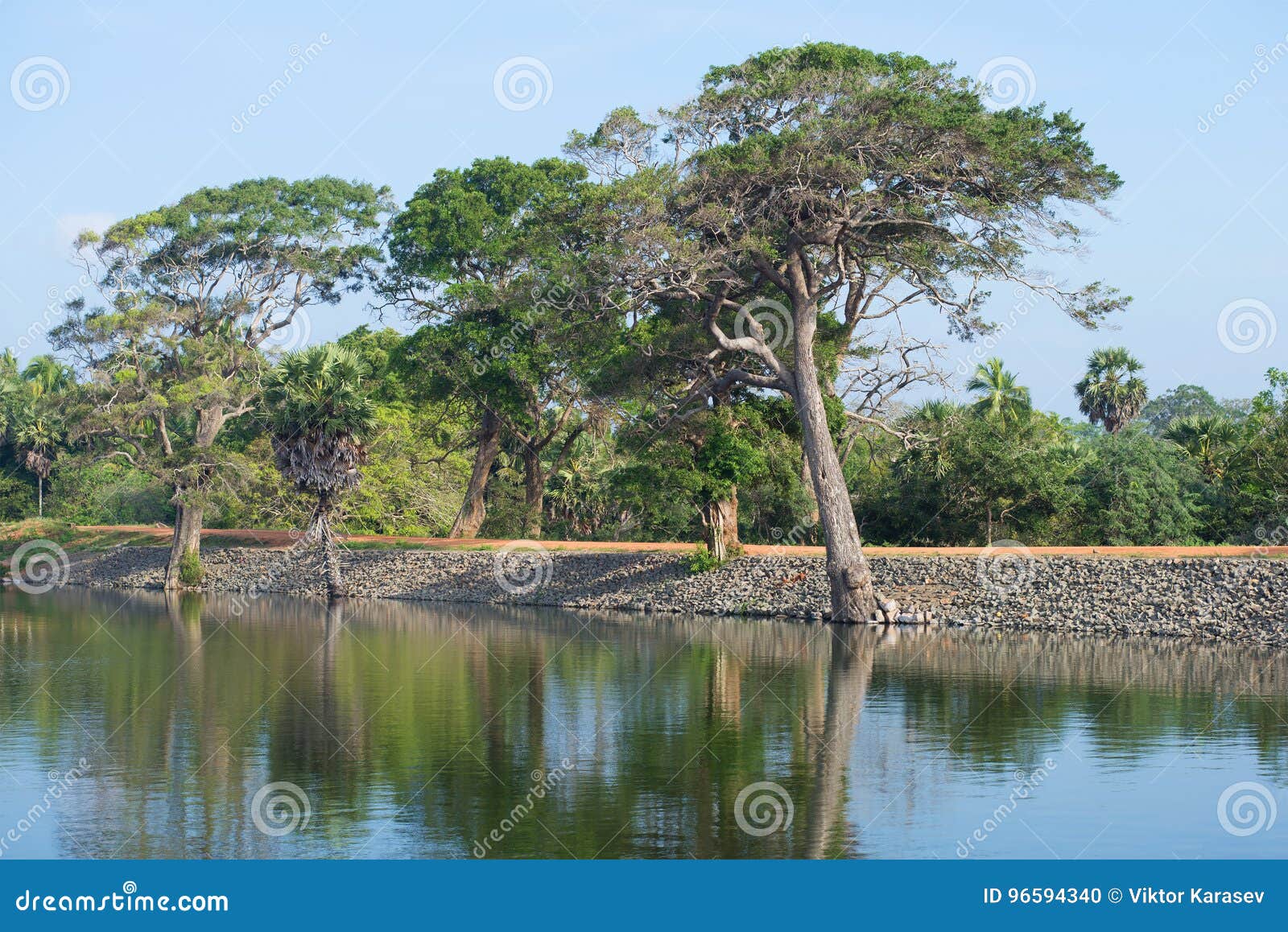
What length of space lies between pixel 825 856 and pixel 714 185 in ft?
75.0

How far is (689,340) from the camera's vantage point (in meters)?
35.4

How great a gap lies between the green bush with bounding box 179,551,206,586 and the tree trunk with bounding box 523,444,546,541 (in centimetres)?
1263

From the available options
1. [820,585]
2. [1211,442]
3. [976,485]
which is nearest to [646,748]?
[820,585]

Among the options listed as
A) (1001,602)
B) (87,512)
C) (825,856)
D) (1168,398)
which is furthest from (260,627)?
(1168,398)

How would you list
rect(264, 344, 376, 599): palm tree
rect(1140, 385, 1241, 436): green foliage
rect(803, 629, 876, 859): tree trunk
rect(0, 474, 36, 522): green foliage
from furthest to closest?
rect(1140, 385, 1241, 436): green foliage → rect(0, 474, 36, 522): green foliage → rect(264, 344, 376, 599): palm tree → rect(803, 629, 876, 859): tree trunk

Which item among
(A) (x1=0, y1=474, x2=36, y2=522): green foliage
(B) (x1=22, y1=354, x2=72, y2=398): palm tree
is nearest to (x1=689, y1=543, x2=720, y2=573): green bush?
(A) (x1=0, y1=474, x2=36, y2=522): green foliage

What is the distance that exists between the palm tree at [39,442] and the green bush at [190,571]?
68.5 ft

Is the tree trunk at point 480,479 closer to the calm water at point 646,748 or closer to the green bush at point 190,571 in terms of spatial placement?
the green bush at point 190,571

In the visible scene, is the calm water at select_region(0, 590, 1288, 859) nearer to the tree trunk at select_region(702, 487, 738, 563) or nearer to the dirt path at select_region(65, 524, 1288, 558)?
the dirt path at select_region(65, 524, 1288, 558)

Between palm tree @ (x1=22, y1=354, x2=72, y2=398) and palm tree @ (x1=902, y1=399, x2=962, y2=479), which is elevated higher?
palm tree @ (x1=22, y1=354, x2=72, y2=398)

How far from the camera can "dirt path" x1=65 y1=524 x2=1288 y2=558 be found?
105 ft

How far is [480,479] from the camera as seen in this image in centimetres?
5041

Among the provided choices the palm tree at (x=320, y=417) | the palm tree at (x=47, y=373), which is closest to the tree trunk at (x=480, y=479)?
the palm tree at (x=320, y=417)

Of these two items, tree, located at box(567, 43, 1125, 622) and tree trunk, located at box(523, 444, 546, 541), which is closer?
tree, located at box(567, 43, 1125, 622)
